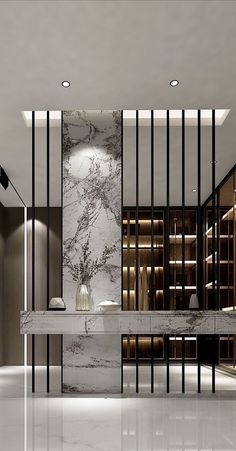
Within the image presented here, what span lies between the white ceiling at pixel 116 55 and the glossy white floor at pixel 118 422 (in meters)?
3.24

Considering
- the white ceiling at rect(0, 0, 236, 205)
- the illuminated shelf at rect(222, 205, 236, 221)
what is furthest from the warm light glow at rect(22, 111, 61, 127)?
the illuminated shelf at rect(222, 205, 236, 221)

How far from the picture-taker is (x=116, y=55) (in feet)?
19.2

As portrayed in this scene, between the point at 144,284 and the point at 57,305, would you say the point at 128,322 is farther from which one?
the point at 144,284

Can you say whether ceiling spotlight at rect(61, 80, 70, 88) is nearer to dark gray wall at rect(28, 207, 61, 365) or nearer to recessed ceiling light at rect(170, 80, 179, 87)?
recessed ceiling light at rect(170, 80, 179, 87)

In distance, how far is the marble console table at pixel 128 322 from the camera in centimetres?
709

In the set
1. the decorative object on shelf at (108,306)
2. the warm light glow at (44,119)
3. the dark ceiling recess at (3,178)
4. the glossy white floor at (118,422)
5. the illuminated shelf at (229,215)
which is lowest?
the glossy white floor at (118,422)

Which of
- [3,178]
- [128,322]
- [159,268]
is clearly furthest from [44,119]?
[159,268]

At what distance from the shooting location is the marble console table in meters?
7.09

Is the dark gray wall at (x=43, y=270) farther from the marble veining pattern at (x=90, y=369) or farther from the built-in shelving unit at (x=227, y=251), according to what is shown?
the marble veining pattern at (x=90, y=369)

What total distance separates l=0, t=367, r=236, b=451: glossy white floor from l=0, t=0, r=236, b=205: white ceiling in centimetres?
324

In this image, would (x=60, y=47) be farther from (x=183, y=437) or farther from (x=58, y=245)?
(x=58, y=245)

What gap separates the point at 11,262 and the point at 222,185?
5080mm

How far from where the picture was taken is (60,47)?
5.70 m

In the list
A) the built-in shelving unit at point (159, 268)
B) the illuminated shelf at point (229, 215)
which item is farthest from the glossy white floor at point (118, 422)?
the built-in shelving unit at point (159, 268)
